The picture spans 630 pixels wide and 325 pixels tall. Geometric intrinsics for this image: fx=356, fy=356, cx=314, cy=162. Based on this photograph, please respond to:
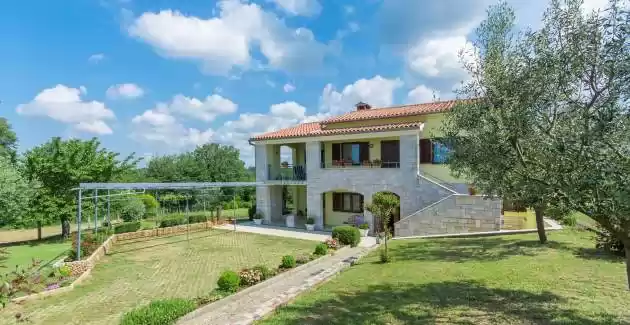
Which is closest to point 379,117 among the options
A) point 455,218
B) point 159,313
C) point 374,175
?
point 374,175

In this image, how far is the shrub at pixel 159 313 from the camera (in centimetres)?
737

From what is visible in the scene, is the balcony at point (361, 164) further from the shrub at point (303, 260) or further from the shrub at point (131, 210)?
the shrub at point (131, 210)

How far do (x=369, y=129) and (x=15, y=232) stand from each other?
101ft

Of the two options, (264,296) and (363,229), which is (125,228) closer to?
(363,229)

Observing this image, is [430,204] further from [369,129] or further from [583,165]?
[583,165]

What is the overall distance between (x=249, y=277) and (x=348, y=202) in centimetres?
1499

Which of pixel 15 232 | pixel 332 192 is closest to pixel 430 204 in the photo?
pixel 332 192

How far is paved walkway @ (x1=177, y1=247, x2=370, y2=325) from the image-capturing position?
844 centimetres

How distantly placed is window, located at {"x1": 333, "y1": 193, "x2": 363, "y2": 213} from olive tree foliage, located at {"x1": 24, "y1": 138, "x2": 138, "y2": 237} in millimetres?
16455

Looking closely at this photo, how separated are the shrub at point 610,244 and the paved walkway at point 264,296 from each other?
8.98 meters

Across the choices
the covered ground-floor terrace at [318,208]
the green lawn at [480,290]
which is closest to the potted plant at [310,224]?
the covered ground-floor terrace at [318,208]

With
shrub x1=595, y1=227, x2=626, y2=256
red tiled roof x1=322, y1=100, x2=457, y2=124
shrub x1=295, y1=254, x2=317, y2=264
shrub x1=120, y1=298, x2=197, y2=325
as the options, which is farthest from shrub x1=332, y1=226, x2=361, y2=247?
shrub x1=120, y1=298, x2=197, y2=325

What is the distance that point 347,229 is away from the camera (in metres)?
18.2

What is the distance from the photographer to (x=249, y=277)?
446 inches
